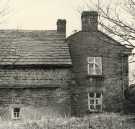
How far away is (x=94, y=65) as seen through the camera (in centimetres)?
3541

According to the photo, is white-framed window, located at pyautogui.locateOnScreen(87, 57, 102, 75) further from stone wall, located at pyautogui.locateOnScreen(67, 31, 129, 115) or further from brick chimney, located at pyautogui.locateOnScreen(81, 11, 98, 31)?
brick chimney, located at pyautogui.locateOnScreen(81, 11, 98, 31)

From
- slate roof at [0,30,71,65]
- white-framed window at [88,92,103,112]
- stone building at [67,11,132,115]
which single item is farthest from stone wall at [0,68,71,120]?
white-framed window at [88,92,103,112]

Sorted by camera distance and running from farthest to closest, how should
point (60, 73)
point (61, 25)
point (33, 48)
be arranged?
point (61, 25), point (33, 48), point (60, 73)

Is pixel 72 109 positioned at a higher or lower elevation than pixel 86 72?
lower

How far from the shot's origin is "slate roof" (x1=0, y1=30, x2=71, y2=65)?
3416cm

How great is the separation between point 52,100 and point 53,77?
1889mm

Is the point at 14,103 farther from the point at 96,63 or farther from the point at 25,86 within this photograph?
the point at 96,63

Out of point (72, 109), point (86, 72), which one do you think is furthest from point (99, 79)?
point (72, 109)

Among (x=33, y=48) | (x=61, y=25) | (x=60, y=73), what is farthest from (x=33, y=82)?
(x=61, y=25)

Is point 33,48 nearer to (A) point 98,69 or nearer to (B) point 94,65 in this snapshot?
(B) point 94,65

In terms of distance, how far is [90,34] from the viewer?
35781 mm

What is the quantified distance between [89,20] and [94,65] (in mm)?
3859

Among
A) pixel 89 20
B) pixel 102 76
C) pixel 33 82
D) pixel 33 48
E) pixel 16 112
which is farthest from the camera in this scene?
pixel 33 48

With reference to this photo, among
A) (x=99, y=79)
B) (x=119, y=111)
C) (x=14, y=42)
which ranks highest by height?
(x=14, y=42)
